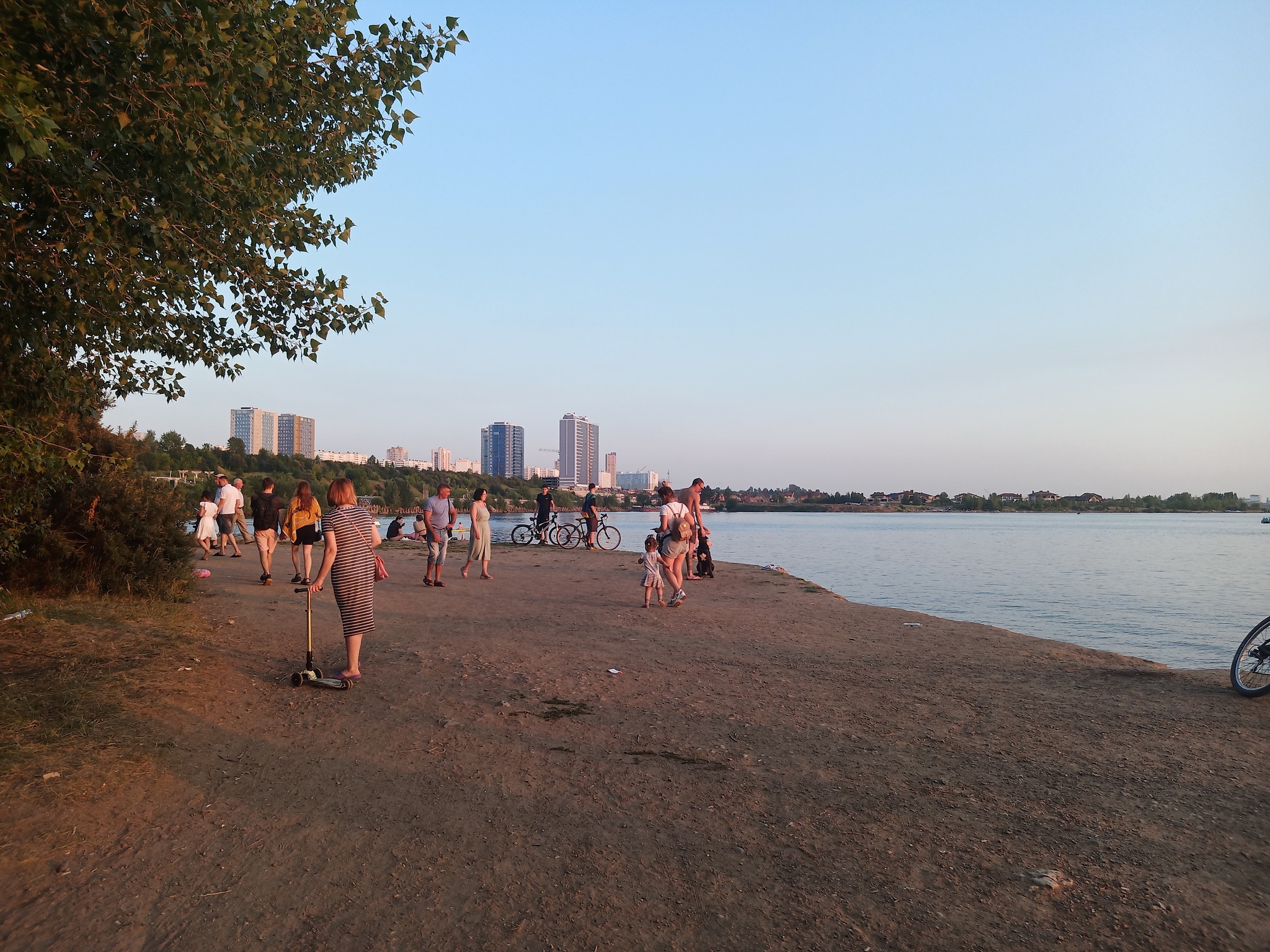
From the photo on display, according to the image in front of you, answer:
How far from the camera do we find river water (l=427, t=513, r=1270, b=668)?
14.8 meters

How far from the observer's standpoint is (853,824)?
408cm

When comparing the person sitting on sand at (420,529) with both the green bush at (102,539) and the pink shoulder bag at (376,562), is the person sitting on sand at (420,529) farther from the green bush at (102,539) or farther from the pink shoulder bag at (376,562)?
the pink shoulder bag at (376,562)

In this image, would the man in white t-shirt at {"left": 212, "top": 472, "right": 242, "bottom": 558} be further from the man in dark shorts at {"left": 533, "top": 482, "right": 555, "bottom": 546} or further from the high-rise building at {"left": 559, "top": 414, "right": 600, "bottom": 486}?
the high-rise building at {"left": 559, "top": 414, "right": 600, "bottom": 486}

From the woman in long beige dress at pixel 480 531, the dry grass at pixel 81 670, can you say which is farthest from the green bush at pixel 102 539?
the woman in long beige dress at pixel 480 531

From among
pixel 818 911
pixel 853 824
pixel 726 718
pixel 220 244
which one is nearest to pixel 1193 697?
pixel 726 718

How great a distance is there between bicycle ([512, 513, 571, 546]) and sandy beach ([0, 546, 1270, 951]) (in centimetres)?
1831

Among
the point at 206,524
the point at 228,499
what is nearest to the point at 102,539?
the point at 228,499

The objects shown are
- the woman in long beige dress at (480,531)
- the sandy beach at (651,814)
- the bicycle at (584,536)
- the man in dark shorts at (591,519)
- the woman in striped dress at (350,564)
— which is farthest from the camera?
the bicycle at (584,536)

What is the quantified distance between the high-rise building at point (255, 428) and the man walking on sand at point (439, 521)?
5577 inches

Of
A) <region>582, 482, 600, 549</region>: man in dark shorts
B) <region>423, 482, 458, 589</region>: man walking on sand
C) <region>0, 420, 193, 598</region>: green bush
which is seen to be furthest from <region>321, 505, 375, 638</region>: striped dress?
<region>582, 482, 600, 549</region>: man in dark shorts

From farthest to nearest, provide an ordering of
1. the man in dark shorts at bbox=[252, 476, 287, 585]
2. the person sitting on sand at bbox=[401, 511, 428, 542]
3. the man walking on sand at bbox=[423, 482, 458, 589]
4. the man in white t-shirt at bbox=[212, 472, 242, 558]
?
the man in white t-shirt at bbox=[212, 472, 242, 558] → the person sitting on sand at bbox=[401, 511, 428, 542] → the man walking on sand at bbox=[423, 482, 458, 589] → the man in dark shorts at bbox=[252, 476, 287, 585]

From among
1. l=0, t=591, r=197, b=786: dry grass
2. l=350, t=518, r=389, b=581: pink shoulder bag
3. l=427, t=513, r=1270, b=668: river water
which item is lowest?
l=427, t=513, r=1270, b=668: river water

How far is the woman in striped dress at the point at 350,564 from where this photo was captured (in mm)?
6789

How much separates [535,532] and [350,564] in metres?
19.9
